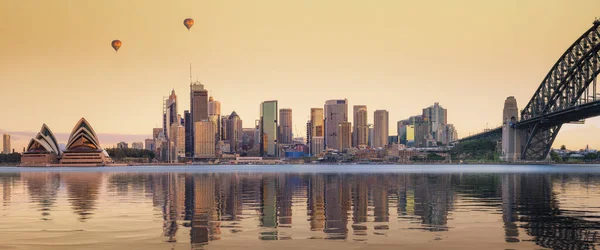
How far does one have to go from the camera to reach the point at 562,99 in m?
155

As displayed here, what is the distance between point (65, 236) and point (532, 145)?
16524 cm

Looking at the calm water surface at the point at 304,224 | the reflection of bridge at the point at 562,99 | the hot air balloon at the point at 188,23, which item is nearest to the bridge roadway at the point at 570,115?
the reflection of bridge at the point at 562,99

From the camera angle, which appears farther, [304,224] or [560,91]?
[560,91]

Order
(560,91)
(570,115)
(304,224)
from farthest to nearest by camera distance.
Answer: (560,91) → (570,115) → (304,224)

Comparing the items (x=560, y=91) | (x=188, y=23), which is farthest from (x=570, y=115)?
(x=188, y=23)

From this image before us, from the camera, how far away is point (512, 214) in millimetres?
29734

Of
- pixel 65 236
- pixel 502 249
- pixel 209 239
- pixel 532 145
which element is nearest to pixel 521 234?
pixel 502 249

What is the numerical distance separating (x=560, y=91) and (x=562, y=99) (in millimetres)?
2301

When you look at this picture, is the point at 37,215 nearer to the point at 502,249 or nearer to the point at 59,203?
the point at 59,203

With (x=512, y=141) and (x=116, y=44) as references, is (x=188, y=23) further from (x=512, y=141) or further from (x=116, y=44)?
(x=512, y=141)

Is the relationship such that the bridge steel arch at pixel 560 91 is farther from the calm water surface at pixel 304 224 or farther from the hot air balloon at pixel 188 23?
the calm water surface at pixel 304 224

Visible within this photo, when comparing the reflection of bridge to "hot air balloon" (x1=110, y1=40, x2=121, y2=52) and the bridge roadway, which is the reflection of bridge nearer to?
the bridge roadway

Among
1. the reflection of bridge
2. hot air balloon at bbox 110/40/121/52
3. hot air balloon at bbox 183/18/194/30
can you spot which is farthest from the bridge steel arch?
hot air balloon at bbox 110/40/121/52

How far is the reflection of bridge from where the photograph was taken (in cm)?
13650
